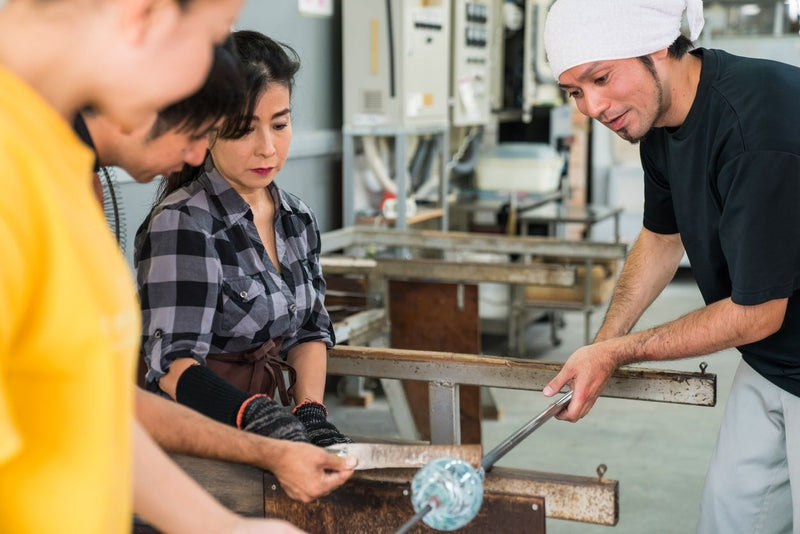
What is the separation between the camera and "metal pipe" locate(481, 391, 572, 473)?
1.53m

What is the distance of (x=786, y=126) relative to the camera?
1583 millimetres

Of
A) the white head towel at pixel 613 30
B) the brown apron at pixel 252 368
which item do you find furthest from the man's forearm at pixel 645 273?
the brown apron at pixel 252 368

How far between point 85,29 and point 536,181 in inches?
208

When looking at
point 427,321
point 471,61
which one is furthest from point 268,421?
point 471,61

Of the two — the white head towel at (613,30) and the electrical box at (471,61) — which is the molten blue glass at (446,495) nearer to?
the white head towel at (613,30)

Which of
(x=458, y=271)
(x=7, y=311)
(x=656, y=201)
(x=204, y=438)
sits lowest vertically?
(x=458, y=271)

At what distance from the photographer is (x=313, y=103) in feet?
15.6

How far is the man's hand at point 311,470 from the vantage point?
1.39 m

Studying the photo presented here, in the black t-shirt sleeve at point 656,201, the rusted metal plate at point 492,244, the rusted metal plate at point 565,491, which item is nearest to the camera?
the rusted metal plate at point 565,491

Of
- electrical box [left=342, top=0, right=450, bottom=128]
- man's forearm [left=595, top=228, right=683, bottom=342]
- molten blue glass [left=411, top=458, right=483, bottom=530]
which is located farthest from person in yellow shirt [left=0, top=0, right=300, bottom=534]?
electrical box [left=342, top=0, right=450, bottom=128]

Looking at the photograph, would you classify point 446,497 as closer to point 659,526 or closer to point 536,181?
point 659,526

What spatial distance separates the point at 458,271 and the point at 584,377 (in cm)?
175

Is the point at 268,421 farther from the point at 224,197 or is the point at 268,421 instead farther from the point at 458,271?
the point at 458,271

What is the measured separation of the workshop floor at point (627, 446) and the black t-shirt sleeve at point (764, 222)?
71.8 inches
